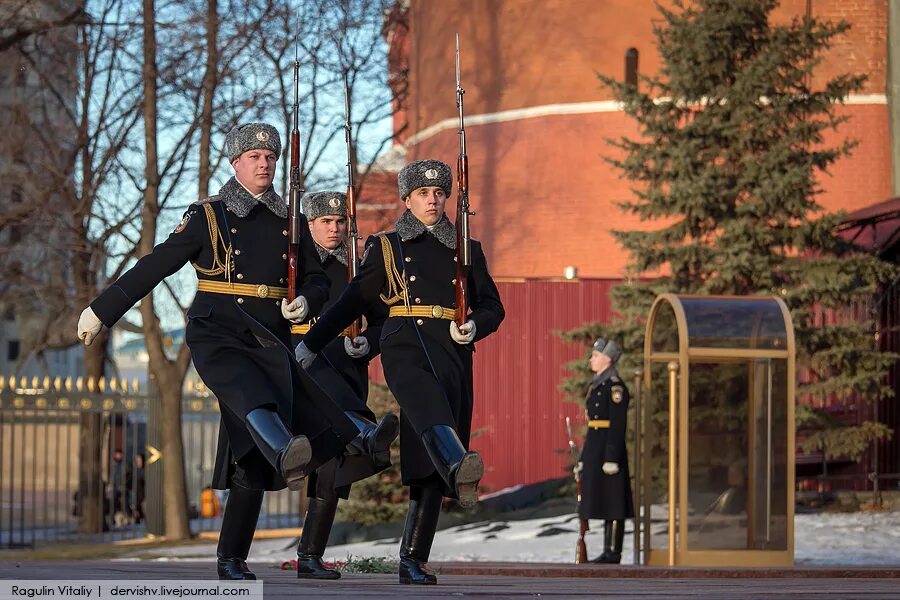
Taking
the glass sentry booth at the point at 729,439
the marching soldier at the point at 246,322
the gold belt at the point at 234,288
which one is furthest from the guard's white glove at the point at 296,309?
the glass sentry booth at the point at 729,439

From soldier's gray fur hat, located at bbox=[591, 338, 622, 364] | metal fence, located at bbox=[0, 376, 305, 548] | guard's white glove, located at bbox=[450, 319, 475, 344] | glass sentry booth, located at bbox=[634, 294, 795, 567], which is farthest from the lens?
metal fence, located at bbox=[0, 376, 305, 548]

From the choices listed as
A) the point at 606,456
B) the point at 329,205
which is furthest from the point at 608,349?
the point at 329,205

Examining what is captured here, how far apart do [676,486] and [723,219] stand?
20.3 ft

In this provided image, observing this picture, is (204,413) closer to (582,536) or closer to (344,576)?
(582,536)

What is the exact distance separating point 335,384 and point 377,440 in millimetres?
1261

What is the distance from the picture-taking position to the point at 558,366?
25.0 meters

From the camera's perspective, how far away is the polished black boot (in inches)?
602

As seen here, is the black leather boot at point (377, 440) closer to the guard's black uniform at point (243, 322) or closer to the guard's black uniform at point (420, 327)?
the guard's black uniform at point (420, 327)

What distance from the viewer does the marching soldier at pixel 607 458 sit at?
49.9 feet

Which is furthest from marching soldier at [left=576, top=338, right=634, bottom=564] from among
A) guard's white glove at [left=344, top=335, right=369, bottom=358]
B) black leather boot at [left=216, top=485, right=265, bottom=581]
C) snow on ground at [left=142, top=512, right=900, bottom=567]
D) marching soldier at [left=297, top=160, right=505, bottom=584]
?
black leather boot at [left=216, top=485, right=265, bottom=581]

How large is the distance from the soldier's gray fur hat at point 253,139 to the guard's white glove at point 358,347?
2.09 meters

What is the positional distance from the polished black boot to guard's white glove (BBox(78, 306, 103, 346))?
7.95 m

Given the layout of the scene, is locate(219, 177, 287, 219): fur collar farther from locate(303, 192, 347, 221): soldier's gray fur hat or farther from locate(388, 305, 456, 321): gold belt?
locate(303, 192, 347, 221): soldier's gray fur hat

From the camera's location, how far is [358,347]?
1039 centimetres
